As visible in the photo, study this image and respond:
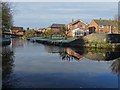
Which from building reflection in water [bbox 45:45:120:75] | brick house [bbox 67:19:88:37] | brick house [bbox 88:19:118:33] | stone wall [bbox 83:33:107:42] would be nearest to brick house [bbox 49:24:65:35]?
brick house [bbox 67:19:88:37]

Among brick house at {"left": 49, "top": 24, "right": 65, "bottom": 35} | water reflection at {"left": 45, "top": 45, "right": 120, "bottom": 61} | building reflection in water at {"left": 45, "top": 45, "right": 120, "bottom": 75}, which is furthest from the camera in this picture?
brick house at {"left": 49, "top": 24, "right": 65, "bottom": 35}

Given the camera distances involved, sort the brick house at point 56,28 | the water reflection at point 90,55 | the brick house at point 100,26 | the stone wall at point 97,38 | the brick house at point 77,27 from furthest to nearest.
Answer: the brick house at point 56,28, the brick house at point 77,27, the brick house at point 100,26, the stone wall at point 97,38, the water reflection at point 90,55

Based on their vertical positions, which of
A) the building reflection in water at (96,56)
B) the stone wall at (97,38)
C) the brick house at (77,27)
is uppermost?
the brick house at (77,27)

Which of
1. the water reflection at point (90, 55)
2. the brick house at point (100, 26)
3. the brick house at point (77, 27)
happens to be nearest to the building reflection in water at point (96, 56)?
the water reflection at point (90, 55)

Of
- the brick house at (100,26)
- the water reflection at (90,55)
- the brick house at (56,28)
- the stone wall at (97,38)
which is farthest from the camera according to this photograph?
the brick house at (56,28)

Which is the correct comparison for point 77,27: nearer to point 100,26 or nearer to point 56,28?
point 100,26

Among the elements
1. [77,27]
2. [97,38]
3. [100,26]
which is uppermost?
[100,26]

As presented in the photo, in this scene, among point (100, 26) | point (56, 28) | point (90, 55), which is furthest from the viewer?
point (56, 28)

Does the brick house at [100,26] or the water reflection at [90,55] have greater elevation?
the brick house at [100,26]

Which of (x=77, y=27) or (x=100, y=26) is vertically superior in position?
(x=100, y=26)

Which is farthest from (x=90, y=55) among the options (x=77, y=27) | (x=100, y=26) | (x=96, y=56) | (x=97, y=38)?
(x=77, y=27)

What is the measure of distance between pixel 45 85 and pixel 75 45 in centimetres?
3595

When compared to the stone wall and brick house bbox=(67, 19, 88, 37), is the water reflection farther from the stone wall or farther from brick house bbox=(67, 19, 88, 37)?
brick house bbox=(67, 19, 88, 37)

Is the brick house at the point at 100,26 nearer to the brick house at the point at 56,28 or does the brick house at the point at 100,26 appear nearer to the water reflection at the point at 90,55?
the brick house at the point at 56,28
